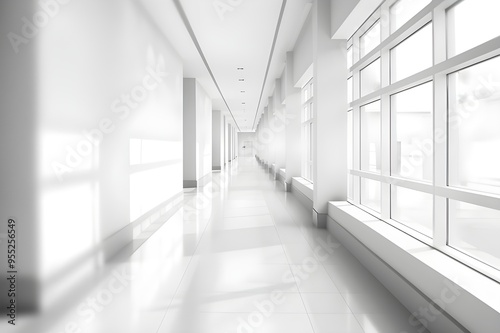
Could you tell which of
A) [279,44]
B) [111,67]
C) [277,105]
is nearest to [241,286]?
[111,67]

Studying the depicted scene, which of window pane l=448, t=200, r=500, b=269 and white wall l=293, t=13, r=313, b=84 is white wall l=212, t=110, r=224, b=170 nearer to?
white wall l=293, t=13, r=313, b=84

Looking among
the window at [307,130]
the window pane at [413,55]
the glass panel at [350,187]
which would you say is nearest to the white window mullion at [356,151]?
the glass panel at [350,187]

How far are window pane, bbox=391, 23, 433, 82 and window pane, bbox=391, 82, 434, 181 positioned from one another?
31 cm

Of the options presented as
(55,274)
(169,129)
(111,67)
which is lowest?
(55,274)

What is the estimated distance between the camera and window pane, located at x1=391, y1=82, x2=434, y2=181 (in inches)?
200

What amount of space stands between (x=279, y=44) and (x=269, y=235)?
759 centimetres

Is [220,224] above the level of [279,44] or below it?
below

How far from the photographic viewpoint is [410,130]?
5.95m

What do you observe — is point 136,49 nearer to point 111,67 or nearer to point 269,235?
point 111,67

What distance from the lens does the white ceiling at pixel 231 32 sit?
845 centimetres

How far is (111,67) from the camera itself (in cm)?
617
